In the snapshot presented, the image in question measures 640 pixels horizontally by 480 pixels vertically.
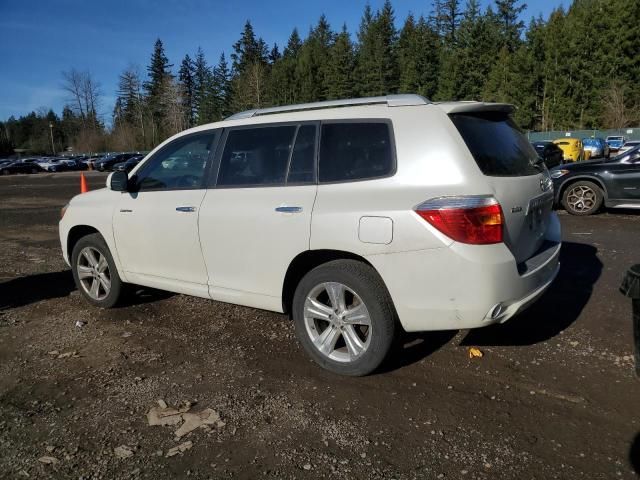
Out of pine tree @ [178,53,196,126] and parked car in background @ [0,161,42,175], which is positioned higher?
pine tree @ [178,53,196,126]

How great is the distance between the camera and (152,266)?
15.3 ft

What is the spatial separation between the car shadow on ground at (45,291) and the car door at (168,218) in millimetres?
738

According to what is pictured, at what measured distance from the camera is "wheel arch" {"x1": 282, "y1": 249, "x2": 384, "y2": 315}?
3540 millimetres

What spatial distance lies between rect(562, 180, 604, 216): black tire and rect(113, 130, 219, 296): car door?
29.5 feet

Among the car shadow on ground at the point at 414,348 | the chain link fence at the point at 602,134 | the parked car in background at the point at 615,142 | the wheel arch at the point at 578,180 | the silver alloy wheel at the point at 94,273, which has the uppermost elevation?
the chain link fence at the point at 602,134

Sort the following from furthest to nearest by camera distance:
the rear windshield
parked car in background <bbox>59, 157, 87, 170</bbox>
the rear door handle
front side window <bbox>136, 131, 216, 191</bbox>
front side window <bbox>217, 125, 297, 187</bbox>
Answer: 1. parked car in background <bbox>59, 157, 87, 170</bbox>
2. front side window <bbox>136, 131, 216, 191</bbox>
3. front side window <bbox>217, 125, 297, 187</bbox>
4. the rear door handle
5. the rear windshield

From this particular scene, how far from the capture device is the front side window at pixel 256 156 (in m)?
3.92

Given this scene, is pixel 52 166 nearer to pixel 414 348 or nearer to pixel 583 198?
pixel 583 198

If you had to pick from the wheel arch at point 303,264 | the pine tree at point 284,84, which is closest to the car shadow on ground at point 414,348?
the wheel arch at point 303,264

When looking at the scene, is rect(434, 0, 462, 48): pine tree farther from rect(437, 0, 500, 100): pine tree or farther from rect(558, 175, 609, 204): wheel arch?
rect(558, 175, 609, 204): wheel arch

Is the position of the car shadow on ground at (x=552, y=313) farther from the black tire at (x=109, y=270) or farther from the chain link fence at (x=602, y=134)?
→ the chain link fence at (x=602, y=134)

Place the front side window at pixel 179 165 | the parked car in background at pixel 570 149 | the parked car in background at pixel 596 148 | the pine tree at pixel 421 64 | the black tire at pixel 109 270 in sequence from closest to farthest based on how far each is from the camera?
the front side window at pixel 179 165
the black tire at pixel 109 270
the parked car in background at pixel 570 149
the parked car in background at pixel 596 148
the pine tree at pixel 421 64

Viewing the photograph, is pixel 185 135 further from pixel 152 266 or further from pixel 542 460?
pixel 542 460

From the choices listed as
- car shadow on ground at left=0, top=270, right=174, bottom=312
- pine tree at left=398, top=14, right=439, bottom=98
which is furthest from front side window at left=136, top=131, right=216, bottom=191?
pine tree at left=398, top=14, right=439, bottom=98
